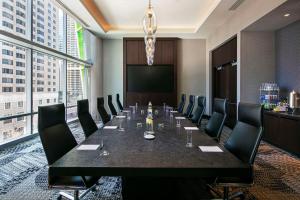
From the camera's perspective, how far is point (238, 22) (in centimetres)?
620

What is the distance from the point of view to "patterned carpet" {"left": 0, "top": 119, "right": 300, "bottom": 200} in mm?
2672

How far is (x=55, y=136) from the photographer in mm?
2146

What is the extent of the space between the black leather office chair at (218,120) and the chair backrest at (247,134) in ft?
1.96

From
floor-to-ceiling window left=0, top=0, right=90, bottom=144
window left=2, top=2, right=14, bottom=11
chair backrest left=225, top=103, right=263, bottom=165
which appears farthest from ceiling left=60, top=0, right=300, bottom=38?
chair backrest left=225, top=103, right=263, bottom=165

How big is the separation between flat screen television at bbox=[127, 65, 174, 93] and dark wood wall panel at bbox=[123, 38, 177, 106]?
0.54ft

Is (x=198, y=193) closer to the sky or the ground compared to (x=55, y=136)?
closer to the ground

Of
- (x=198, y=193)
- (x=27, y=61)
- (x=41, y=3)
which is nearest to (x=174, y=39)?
(x=41, y=3)

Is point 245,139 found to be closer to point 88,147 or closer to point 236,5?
point 88,147

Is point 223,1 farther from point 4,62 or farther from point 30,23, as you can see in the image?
point 4,62

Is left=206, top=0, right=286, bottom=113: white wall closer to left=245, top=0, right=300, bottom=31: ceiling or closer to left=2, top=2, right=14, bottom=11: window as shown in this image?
left=245, top=0, right=300, bottom=31: ceiling

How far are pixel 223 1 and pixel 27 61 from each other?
4.83 metres

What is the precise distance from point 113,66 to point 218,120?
24.2 feet

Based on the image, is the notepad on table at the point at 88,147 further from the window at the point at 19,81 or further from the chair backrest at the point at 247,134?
the window at the point at 19,81

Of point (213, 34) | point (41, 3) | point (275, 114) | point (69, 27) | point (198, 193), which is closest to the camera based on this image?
point (198, 193)
